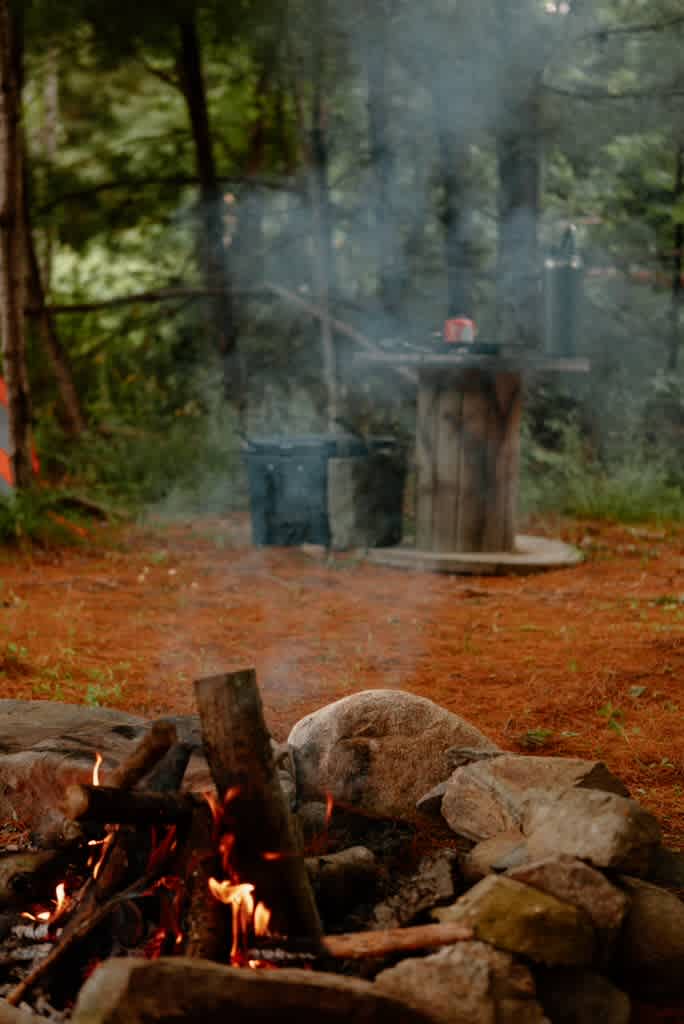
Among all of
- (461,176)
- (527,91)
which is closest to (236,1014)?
(527,91)

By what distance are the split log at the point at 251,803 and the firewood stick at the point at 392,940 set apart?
108 mm

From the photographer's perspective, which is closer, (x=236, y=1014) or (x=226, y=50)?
(x=236, y=1014)

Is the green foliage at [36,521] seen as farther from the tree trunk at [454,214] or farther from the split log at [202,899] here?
the split log at [202,899]

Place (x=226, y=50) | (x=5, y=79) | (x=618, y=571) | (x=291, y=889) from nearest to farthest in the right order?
(x=291, y=889), (x=618, y=571), (x=5, y=79), (x=226, y=50)

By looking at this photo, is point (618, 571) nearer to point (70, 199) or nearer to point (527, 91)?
point (527, 91)

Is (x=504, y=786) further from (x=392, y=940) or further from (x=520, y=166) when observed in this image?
(x=520, y=166)

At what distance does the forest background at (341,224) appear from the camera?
9625 millimetres

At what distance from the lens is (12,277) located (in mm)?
8047

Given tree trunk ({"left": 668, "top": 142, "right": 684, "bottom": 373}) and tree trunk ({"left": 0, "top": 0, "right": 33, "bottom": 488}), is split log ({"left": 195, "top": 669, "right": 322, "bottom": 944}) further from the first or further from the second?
tree trunk ({"left": 668, "top": 142, "right": 684, "bottom": 373})

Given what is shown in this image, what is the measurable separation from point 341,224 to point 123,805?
31.1ft

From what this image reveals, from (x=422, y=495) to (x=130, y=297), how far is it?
4303 mm

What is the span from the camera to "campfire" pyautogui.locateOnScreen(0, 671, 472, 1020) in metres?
2.49

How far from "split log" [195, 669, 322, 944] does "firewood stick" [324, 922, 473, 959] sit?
0.11m

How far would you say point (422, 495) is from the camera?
25.2 feet
